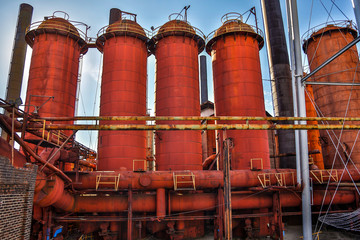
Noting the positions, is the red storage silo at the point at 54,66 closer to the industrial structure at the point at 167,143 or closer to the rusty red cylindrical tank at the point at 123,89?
the industrial structure at the point at 167,143

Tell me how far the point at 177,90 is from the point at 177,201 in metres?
8.71

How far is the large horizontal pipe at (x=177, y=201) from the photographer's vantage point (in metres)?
13.3

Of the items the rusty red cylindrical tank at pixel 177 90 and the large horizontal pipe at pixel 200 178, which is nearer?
the large horizontal pipe at pixel 200 178

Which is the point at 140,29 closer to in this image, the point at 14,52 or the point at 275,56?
the point at 275,56

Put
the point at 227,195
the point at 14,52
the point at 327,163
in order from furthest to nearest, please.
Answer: the point at 14,52 < the point at 327,163 < the point at 227,195

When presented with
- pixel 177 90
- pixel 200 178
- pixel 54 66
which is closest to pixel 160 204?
pixel 200 178

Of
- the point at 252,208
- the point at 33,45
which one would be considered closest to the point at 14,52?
the point at 33,45

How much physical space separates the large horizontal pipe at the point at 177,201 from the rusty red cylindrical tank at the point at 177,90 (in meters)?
4.18

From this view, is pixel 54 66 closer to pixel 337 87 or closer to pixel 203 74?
pixel 337 87

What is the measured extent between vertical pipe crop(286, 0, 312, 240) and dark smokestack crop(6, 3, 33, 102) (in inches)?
1286

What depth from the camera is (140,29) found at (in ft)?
69.2

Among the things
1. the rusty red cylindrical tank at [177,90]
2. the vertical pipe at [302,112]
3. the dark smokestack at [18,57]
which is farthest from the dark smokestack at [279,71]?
the dark smokestack at [18,57]

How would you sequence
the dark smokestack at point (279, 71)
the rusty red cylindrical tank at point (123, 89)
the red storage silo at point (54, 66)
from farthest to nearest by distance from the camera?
the dark smokestack at point (279, 71), the red storage silo at point (54, 66), the rusty red cylindrical tank at point (123, 89)

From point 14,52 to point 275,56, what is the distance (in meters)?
35.2
